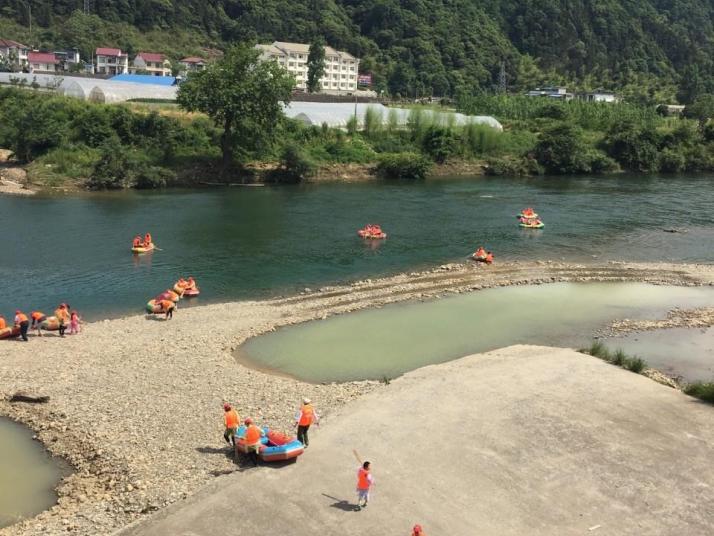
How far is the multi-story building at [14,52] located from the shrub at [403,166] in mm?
97817

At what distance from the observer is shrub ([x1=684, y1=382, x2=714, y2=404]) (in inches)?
1087

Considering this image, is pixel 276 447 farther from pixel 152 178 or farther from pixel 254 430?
pixel 152 178

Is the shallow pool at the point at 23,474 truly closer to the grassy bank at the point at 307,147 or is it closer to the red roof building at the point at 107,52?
the grassy bank at the point at 307,147

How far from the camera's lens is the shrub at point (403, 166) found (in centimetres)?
9562

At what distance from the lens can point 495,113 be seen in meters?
136

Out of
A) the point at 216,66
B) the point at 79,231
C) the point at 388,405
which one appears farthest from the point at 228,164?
the point at 388,405

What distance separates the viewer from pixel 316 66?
527 ft

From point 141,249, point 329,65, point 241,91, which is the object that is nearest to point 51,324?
point 141,249

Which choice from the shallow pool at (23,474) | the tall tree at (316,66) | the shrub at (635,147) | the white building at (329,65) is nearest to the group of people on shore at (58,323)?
the shallow pool at (23,474)

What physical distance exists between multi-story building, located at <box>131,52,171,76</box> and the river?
92.7m

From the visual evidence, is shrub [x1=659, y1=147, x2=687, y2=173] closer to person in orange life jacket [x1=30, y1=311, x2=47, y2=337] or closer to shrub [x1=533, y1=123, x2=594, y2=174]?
shrub [x1=533, y1=123, x2=594, y2=174]

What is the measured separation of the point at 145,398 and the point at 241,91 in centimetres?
5947

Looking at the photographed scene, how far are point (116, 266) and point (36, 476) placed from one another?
1059 inches

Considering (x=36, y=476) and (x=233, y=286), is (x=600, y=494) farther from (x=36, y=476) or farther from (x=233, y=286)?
(x=233, y=286)
